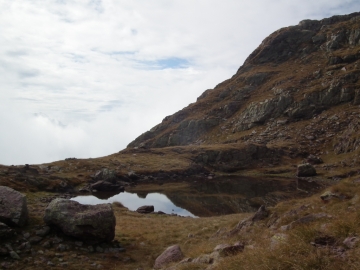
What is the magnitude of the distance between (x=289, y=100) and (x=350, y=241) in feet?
397

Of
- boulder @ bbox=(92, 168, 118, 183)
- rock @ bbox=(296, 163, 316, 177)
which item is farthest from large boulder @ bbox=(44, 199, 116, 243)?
rock @ bbox=(296, 163, 316, 177)

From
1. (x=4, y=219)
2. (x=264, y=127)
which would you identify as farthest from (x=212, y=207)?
(x=264, y=127)

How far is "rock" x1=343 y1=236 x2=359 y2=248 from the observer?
8.68 meters

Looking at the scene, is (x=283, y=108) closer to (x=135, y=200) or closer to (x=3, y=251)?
(x=135, y=200)

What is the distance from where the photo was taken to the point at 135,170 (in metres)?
77.9

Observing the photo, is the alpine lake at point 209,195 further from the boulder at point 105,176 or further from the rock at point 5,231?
the rock at point 5,231

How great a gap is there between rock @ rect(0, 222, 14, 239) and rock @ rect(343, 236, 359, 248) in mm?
18495

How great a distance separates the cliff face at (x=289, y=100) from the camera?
104m

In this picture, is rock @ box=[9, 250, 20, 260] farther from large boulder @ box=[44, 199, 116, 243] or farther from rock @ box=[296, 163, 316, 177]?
rock @ box=[296, 163, 316, 177]

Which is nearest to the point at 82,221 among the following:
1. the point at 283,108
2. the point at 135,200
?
the point at 135,200

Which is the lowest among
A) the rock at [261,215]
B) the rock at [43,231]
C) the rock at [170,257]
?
the rock at [170,257]

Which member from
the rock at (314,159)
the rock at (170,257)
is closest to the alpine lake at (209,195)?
the rock at (314,159)

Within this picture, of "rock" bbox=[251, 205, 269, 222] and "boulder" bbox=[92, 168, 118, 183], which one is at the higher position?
"boulder" bbox=[92, 168, 118, 183]

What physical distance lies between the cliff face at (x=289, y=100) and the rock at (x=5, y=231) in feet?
276
